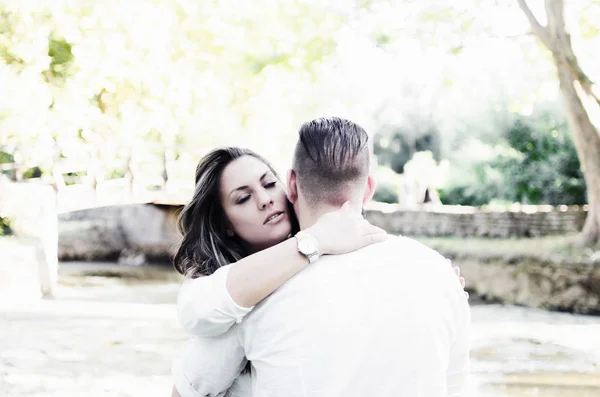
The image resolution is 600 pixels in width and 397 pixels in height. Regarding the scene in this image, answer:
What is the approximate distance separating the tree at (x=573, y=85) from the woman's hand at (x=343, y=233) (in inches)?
371

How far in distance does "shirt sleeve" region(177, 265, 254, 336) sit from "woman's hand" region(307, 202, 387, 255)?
0.19 meters

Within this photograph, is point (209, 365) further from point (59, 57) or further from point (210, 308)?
point (59, 57)

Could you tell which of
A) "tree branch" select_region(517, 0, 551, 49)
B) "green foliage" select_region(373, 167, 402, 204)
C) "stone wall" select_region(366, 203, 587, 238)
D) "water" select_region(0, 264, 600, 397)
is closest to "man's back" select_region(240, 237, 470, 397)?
"water" select_region(0, 264, 600, 397)

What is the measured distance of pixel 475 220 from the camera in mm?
14258

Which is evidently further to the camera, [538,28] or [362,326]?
[538,28]

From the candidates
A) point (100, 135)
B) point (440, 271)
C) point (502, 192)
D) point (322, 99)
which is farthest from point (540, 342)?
point (322, 99)

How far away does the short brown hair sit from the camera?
1.44 m

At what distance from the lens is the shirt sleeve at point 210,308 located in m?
1.31

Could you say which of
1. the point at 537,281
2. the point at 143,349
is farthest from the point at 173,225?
Result: the point at 537,281

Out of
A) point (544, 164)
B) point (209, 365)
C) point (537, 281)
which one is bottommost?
point (537, 281)

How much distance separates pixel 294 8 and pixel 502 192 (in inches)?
307

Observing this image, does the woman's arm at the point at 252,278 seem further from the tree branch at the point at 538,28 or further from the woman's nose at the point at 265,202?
the tree branch at the point at 538,28

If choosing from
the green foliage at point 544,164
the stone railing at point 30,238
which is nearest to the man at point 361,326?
the stone railing at point 30,238

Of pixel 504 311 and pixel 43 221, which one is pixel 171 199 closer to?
pixel 43 221
